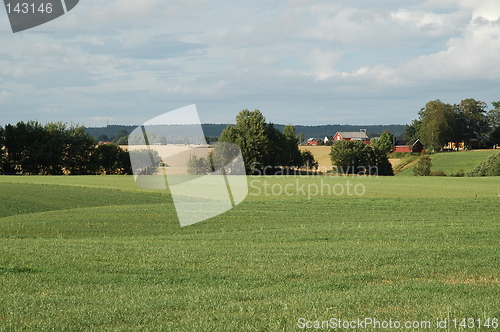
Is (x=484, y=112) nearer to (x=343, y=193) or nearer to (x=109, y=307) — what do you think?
(x=343, y=193)

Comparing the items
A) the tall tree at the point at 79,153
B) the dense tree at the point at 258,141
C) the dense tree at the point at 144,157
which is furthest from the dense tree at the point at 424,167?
the dense tree at the point at 144,157

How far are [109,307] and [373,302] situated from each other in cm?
443

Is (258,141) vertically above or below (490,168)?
above

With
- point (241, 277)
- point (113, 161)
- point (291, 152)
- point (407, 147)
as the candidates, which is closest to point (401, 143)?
point (407, 147)

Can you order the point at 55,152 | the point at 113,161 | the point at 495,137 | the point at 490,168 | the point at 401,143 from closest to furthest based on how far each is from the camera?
the point at 490,168 → the point at 55,152 → the point at 113,161 → the point at 495,137 → the point at 401,143

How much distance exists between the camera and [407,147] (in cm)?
16775

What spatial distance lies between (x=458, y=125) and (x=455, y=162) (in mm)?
33259

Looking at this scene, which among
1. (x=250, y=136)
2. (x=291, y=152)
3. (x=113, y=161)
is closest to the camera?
(x=113, y=161)

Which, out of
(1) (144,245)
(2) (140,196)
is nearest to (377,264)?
(1) (144,245)

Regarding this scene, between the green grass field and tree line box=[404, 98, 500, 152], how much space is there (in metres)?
13.9

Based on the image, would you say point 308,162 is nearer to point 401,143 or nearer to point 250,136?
point 250,136

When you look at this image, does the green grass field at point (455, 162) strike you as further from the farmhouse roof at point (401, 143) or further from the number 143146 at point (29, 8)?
the number 143146 at point (29, 8)

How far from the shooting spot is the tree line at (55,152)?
95062 millimetres

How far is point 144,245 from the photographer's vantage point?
17.7 meters
